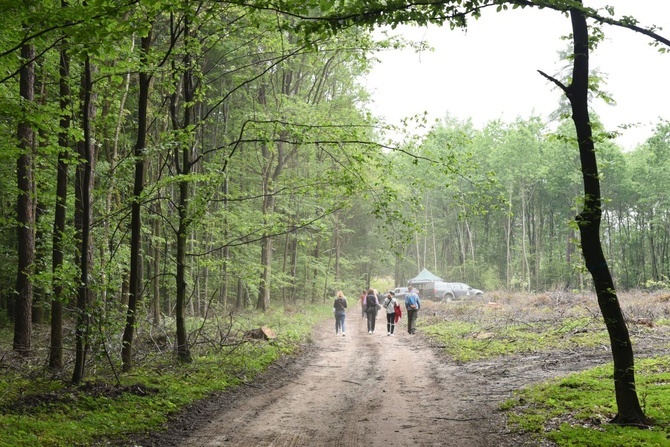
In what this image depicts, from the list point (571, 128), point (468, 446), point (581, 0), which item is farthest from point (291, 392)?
point (571, 128)

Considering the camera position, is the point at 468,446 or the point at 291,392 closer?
the point at 468,446

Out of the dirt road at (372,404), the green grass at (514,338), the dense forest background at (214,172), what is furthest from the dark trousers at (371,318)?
the dirt road at (372,404)

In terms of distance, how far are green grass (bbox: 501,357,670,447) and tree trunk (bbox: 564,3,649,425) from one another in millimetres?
370

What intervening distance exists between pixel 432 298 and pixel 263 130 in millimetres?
31509

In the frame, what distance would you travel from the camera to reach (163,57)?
348 inches

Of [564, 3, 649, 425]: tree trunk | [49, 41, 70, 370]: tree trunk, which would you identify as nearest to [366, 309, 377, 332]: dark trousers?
[49, 41, 70, 370]: tree trunk

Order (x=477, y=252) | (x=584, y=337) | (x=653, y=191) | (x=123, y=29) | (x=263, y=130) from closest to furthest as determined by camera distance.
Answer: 1. (x=123, y=29)
2. (x=263, y=130)
3. (x=584, y=337)
4. (x=653, y=191)
5. (x=477, y=252)

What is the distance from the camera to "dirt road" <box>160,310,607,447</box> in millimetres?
6480

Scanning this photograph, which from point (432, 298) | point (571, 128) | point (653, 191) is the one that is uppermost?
point (571, 128)

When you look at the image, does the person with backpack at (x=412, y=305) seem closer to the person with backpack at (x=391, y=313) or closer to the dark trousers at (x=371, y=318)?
the person with backpack at (x=391, y=313)

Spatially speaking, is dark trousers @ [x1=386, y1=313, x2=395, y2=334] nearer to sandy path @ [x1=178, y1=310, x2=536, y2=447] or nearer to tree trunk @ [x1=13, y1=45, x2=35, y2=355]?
sandy path @ [x1=178, y1=310, x2=536, y2=447]

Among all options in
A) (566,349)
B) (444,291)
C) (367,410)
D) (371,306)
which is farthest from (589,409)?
(444,291)

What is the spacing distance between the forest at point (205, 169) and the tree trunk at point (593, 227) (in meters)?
0.19

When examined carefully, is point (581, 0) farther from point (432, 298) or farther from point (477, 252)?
point (477, 252)
